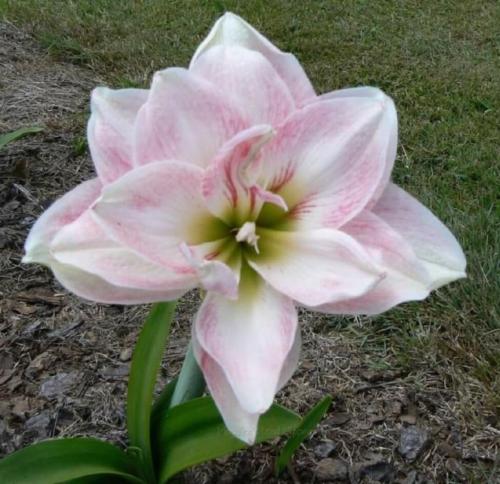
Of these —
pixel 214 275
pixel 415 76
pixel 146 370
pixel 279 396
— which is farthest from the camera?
pixel 415 76

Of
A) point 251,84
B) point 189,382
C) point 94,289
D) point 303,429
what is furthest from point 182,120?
point 303,429

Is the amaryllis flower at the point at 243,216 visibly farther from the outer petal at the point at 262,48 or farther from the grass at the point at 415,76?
the grass at the point at 415,76

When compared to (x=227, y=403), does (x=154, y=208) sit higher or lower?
higher

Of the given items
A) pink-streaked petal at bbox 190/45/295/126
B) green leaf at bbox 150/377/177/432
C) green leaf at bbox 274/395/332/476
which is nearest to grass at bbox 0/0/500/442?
green leaf at bbox 274/395/332/476

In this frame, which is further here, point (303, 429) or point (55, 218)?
point (303, 429)

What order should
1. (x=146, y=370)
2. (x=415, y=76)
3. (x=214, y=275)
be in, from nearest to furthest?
(x=214, y=275) → (x=146, y=370) → (x=415, y=76)

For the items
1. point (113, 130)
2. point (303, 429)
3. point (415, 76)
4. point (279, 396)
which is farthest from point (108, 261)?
point (415, 76)

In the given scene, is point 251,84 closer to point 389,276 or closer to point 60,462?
point 389,276

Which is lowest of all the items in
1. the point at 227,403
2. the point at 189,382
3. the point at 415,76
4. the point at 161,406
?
the point at 415,76

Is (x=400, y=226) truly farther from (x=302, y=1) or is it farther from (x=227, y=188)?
(x=302, y=1)
